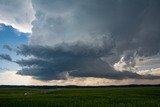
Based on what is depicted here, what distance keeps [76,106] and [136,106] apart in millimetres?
10824

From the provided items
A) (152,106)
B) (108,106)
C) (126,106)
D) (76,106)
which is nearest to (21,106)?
(76,106)

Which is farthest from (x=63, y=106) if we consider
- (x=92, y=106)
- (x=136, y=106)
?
(x=136, y=106)

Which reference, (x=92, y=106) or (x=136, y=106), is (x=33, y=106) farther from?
(x=136, y=106)

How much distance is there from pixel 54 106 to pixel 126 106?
13.0 m

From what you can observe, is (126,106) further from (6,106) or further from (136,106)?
(6,106)

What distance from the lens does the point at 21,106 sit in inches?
1892

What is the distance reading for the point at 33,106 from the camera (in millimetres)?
48000

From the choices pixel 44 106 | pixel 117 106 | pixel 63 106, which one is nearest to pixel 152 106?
pixel 117 106

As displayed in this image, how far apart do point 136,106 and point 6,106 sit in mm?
23258

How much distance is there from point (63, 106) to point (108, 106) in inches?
321

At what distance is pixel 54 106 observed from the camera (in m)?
48.8

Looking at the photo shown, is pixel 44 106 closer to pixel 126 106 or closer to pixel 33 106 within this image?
pixel 33 106

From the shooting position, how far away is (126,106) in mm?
47500

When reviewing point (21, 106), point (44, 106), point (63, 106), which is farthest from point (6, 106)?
point (63, 106)
